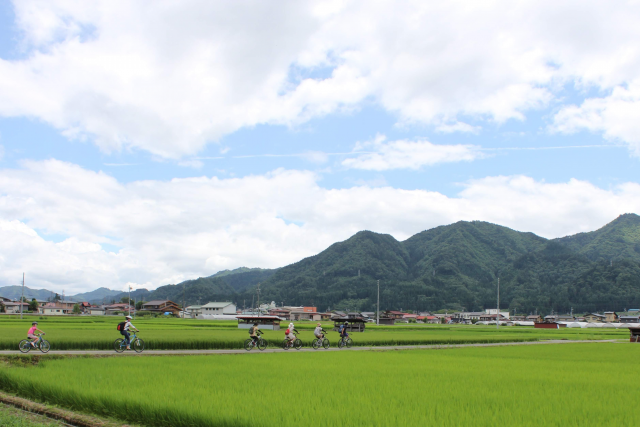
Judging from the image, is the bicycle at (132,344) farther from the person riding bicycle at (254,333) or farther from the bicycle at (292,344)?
the bicycle at (292,344)

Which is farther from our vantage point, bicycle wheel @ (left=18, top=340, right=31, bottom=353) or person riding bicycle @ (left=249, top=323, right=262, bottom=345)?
person riding bicycle @ (left=249, top=323, right=262, bottom=345)

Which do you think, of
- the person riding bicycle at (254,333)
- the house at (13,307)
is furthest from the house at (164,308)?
the person riding bicycle at (254,333)

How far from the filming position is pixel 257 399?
379 inches

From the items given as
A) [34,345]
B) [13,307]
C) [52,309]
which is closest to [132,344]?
[34,345]

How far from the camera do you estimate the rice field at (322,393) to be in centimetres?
840

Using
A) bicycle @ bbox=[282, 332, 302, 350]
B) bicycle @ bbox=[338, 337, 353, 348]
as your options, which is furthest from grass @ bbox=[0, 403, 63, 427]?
bicycle @ bbox=[338, 337, 353, 348]

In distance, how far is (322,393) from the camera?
1059 cm

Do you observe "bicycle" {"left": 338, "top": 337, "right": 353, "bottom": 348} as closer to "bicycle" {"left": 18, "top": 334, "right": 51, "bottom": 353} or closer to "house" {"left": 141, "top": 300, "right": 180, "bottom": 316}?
"bicycle" {"left": 18, "top": 334, "right": 51, "bottom": 353}

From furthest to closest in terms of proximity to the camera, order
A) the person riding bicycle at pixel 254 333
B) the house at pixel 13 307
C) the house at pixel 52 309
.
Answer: the house at pixel 52 309, the house at pixel 13 307, the person riding bicycle at pixel 254 333

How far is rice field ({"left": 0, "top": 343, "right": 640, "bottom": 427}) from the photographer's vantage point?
27.6 ft

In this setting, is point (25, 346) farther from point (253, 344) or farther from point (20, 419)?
point (20, 419)

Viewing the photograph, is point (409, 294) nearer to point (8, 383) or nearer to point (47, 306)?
point (47, 306)

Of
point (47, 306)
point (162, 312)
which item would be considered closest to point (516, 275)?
point (162, 312)

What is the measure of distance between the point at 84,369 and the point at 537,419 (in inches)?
444
